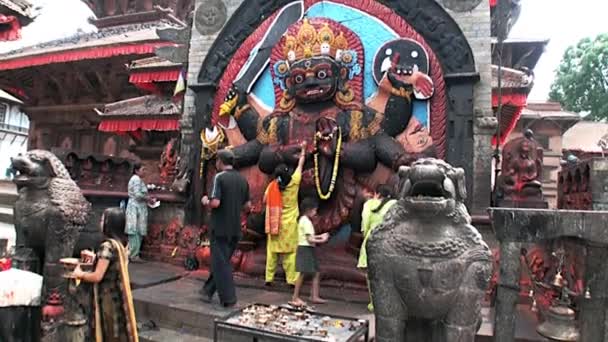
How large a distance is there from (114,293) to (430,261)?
7.58 ft

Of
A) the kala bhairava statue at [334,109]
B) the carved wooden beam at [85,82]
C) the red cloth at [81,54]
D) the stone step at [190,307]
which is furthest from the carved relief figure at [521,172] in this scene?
the carved wooden beam at [85,82]

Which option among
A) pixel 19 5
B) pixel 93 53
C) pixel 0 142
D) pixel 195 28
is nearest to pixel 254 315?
pixel 195 28

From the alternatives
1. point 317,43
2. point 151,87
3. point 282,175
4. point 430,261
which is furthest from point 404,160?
point 151,87

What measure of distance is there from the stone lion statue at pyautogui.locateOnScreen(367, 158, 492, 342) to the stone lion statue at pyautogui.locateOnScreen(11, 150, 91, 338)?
2.79 m

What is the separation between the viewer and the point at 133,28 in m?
16.0

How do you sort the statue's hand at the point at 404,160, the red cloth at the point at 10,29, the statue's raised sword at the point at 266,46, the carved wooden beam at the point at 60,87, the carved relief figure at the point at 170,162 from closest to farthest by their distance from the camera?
1. the statue's hand at the point at 404,160
2. the statue's raised sword at the point at 266,46
3. the carved relief figure at the point at 170,162
4. the carved wooden beam at the point at 60,87
5. the red cloth at the point at 10,29

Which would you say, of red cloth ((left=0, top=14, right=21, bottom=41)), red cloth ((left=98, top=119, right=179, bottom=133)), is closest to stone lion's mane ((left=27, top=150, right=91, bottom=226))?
red cloth ((left=98, top=119, right=179, bottom=133))

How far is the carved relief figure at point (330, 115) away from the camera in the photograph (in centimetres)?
616

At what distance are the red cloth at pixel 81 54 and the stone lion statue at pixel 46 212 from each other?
8.45 meters

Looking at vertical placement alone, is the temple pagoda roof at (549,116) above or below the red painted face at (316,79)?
above

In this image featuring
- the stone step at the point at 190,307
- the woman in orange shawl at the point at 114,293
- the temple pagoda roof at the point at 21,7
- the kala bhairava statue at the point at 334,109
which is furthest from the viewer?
the temple pagoda roof at the point at 21,7

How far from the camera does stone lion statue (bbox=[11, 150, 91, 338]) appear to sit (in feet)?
13.1

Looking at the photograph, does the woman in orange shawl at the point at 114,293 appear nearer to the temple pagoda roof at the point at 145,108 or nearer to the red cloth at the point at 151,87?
the temple pagoda roof at the point at 145,108

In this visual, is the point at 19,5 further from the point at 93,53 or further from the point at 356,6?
the point at 356,6
